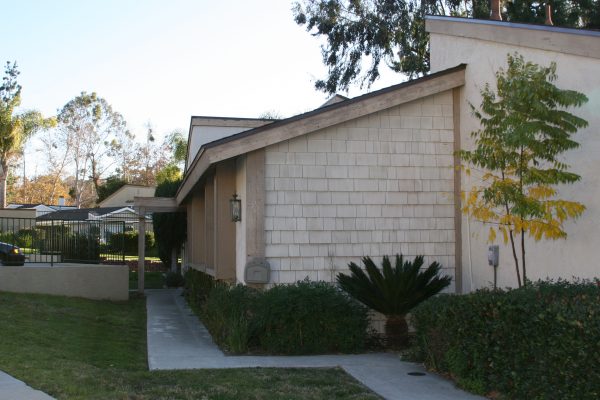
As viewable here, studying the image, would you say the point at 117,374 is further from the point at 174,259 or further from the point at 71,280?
the point at 174,259

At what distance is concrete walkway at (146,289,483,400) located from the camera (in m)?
7.07

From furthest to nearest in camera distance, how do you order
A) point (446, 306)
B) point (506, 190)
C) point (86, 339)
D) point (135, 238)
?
point (135, 238) < point (86, 339) < point (506, 190) < point (446, 306)

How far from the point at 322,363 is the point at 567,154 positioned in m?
4.09

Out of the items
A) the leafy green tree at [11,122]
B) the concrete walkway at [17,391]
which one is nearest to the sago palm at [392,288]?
the concrete walkway at [17,391]

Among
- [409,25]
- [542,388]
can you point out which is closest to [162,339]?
[542,388]

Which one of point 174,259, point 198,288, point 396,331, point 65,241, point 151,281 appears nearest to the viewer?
point 396,331

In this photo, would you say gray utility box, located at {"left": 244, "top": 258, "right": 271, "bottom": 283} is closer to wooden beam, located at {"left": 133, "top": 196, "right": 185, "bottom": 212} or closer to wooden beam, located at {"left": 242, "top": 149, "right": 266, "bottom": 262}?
wooden beam, located at {"left": 242, "top": 149, "right": 266, "bottom": 262}

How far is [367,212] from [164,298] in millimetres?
9840

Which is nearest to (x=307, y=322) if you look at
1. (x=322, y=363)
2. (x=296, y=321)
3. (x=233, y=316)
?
(x=296, y=321)

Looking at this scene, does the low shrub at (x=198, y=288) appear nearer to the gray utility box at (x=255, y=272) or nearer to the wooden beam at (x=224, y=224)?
the wooden beam at (x=224, y=224)

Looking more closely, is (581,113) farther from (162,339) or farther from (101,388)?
(162,339)

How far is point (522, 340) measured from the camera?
6164mm

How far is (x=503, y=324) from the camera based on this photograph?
6.41 m

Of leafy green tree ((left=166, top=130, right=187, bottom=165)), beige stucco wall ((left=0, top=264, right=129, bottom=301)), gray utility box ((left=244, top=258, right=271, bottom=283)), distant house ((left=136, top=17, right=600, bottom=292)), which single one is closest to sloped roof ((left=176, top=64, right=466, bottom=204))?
distant house ((left=136, top=17, right=600, bottom=292))
